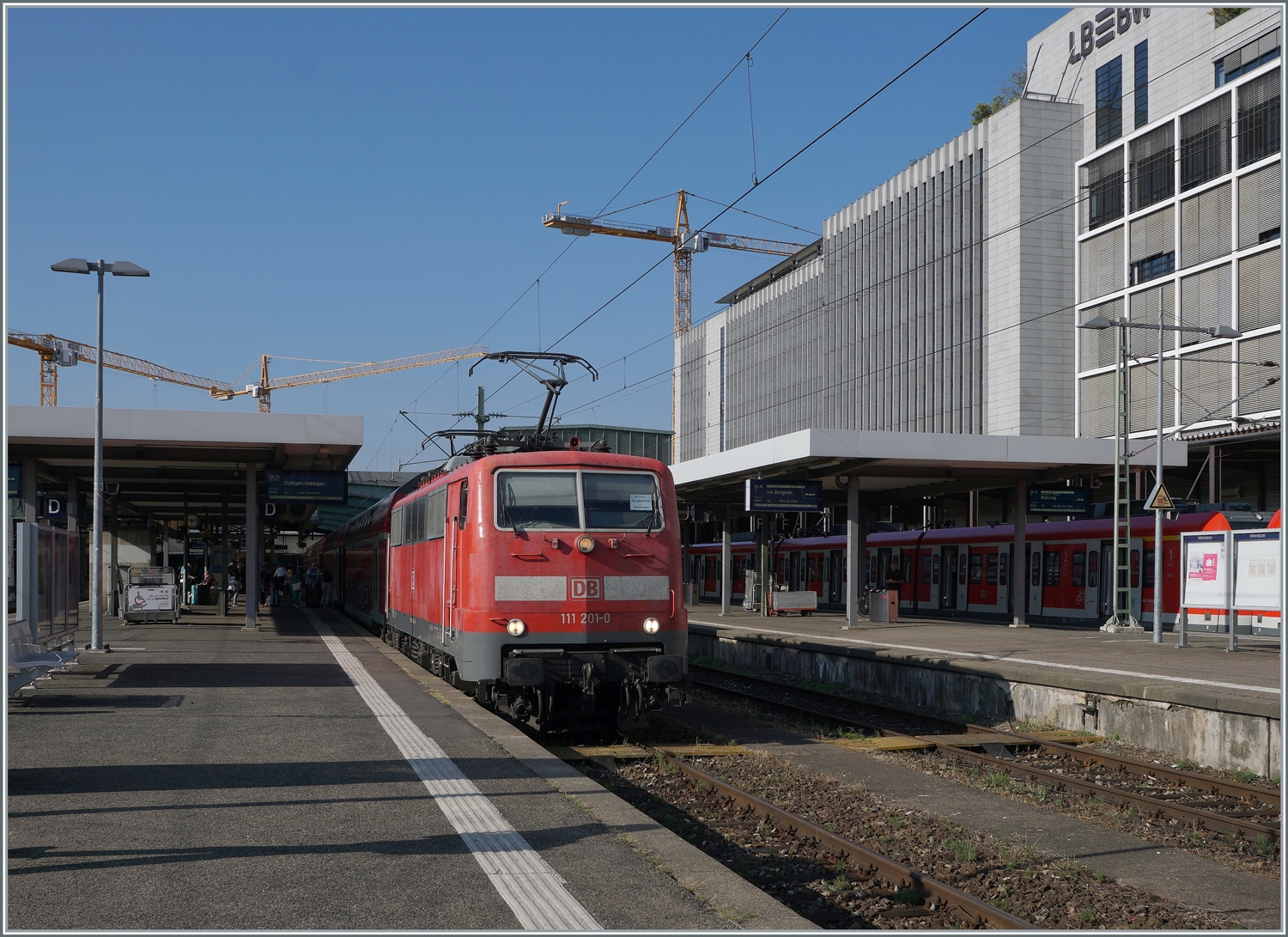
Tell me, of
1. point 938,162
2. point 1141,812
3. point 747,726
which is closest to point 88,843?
point 1141,812

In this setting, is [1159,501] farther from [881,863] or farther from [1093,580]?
[881,863]

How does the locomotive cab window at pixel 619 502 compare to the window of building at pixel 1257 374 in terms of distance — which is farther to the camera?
the window of building at pixel 1257 374

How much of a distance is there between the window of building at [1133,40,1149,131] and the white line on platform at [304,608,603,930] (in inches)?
1946

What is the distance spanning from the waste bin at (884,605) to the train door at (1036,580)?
430 centimetres

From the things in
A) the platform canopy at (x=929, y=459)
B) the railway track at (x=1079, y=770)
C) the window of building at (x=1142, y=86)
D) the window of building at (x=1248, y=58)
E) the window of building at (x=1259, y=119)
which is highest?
the window of building at (x=1142, y=86)

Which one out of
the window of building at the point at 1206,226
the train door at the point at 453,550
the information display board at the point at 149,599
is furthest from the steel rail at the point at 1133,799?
the window of building at the point at 1206,226

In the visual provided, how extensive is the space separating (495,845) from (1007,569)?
87.6 feet

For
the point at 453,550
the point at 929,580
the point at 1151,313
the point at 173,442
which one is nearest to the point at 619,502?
the point at 453,550

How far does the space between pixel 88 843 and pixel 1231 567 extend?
15.9 m

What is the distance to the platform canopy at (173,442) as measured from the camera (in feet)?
76.8

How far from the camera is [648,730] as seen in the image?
1420 cm

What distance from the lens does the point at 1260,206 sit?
43.0 m

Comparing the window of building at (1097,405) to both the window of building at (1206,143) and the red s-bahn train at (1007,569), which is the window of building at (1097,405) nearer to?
the window of building at (1206,143)

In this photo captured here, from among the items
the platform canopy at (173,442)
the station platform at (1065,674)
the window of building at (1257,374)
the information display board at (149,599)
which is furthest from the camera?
the window of building at (1257,374)
